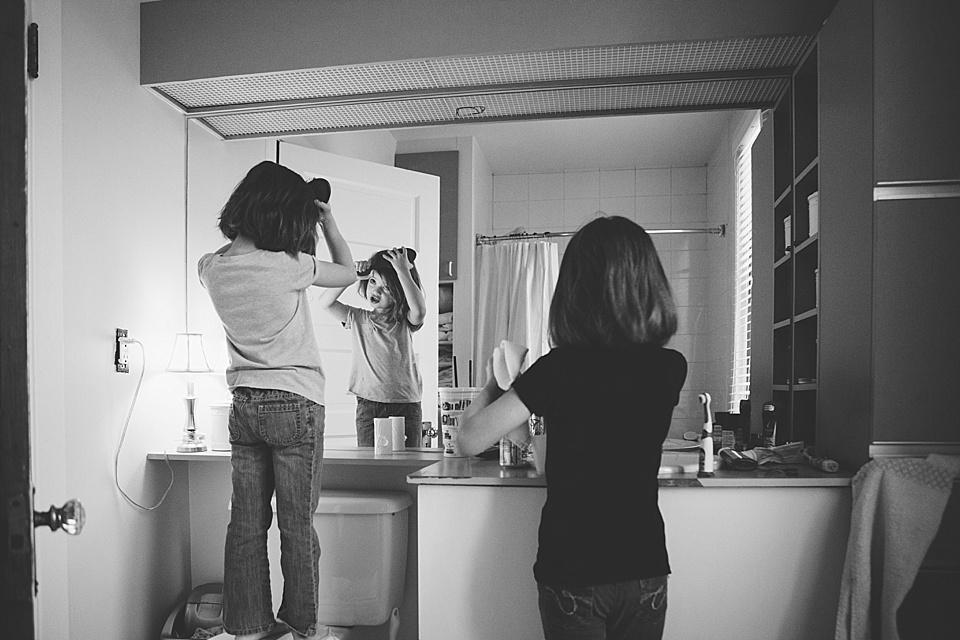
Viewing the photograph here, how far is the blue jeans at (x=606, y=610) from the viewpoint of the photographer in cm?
136

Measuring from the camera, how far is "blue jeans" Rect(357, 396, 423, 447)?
8.19 ft

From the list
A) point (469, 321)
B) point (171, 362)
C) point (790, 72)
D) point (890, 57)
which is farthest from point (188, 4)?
point (890, 57)

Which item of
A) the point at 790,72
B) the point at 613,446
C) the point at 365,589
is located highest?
the point at 790,72

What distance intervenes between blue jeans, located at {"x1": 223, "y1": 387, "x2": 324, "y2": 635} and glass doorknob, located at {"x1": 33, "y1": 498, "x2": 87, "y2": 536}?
3.39ft

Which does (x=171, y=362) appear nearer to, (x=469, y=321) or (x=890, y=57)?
(x=469, y=321)

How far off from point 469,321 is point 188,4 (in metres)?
1.29

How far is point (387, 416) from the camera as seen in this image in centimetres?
251

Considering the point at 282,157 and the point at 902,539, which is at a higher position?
the point at 282,157

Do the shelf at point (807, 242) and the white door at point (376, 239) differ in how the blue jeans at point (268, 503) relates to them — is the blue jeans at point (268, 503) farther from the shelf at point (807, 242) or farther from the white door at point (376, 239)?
the shelf at point (807, 242)

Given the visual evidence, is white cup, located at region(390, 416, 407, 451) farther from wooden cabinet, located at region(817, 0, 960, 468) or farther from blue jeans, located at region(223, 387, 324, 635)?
wooden cabinet, located at region(817, 0, 960, 468)

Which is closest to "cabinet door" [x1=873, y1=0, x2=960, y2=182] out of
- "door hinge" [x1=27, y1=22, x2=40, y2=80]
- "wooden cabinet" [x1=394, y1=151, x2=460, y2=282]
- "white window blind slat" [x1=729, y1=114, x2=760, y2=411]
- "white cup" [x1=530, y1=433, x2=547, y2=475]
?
"white window blind slat" [x1=729, y1=114, x2=760, y2=411]

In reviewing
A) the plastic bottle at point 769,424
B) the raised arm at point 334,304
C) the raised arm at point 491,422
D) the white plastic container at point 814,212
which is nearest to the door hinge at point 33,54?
the raised arm at point 334,304

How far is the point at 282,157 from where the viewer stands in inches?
111

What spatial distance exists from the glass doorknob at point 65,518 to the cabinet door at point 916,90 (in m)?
1.54
